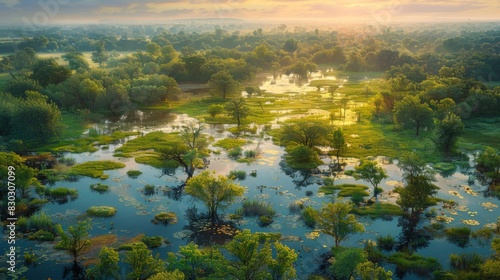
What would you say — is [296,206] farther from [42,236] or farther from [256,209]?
[42,236]

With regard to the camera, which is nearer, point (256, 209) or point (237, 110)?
point (256, 209)

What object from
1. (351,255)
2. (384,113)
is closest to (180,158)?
(351,255)

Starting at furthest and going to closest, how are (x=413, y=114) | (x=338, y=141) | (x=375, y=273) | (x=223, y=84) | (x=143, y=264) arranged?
(x=223, y=84)
(x=413, y=114)
(x=338, y=141)
(x=143, y=264)
(x=375, y=273)

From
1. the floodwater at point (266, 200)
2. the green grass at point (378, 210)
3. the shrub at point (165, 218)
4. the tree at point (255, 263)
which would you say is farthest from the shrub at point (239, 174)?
the tree at point (255, 263)

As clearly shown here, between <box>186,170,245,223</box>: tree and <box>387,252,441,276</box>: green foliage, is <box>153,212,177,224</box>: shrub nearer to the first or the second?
<box>186,170,245,223</box>: tree

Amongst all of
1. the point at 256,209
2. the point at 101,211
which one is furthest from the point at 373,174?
the point at 101,211

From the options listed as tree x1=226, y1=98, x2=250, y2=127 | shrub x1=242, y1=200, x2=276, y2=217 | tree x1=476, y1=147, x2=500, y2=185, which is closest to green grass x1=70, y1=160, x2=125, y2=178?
shrub x1=242, y1=200, x2=276, y2=217

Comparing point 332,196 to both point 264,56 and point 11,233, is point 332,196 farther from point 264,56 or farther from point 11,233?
point 264,56

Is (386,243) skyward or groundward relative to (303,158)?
groundward

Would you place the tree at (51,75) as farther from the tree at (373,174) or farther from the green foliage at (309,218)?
the green foliage at (309,218)
